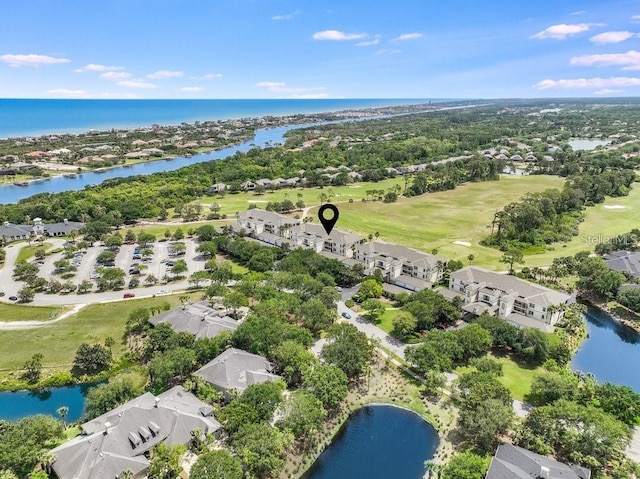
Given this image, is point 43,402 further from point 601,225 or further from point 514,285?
point 601,225

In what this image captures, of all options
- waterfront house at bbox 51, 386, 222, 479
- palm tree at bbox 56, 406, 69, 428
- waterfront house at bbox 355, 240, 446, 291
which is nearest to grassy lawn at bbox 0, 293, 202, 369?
palm tree at bbox 56, 406, 69, 428

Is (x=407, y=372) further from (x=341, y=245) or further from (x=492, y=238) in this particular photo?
(x=492, y=238)

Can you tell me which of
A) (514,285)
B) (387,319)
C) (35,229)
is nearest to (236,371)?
(387,319)

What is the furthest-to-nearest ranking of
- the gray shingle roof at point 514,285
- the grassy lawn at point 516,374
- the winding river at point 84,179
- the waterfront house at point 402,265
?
the winding river at point 84,179 → the waterfront house at point 402,265 → the gray shingle roof at point 514,285 → the grassy lawn at point 516,374

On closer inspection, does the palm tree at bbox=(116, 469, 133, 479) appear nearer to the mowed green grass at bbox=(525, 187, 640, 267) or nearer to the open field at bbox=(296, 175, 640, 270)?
the open field at bbox=(296, 175, 640, 270)

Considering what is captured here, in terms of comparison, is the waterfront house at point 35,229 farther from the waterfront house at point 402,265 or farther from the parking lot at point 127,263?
the waterfront house at point 402,265

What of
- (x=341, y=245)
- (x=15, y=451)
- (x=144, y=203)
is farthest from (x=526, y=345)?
(x=144, y=203)

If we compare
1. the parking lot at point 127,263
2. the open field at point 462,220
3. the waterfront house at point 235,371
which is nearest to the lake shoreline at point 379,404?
the waterfront house at point 235,371
